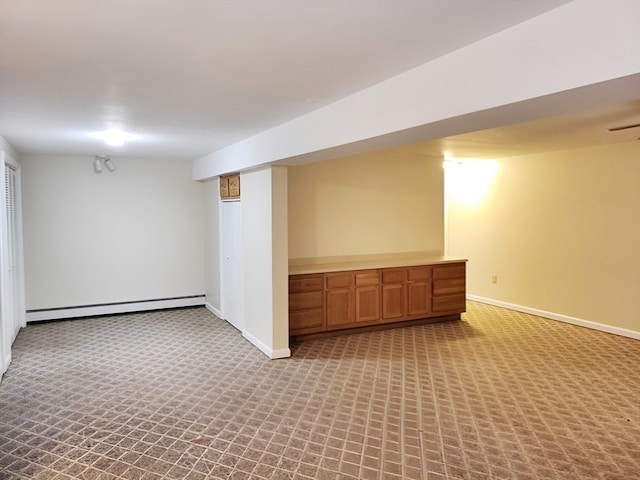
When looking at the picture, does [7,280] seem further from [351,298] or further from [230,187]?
[351,298]

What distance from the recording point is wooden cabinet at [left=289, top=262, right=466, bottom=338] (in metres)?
5.37

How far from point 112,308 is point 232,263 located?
2237 millimetres

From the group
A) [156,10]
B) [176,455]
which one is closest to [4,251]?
[176,455]

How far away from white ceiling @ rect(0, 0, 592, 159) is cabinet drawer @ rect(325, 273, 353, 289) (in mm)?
2283

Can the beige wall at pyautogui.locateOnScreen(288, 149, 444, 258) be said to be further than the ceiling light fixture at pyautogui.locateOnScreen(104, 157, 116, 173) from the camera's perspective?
No

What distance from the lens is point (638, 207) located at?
5.44m

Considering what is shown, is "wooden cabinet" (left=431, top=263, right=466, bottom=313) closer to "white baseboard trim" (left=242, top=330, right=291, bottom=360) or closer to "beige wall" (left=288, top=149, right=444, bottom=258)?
"beige wall" (left=288, top=149, right=444, bottom=258)

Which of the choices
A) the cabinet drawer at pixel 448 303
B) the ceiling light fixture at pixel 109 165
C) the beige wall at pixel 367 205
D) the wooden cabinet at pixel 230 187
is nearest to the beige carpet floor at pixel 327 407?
the cabinet drawer at pixel 448 303

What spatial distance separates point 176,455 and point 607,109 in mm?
4101

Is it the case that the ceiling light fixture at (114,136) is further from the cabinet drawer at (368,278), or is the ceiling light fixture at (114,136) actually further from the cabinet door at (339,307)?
the cabinet drawer at (368,278)

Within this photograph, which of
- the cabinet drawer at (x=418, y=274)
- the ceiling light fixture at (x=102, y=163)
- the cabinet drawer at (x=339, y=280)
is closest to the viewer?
the cabinet drawer at (x=339, y=280)

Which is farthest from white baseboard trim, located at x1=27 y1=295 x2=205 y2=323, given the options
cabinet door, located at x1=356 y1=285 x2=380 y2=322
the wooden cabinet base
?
cabinet door, located at x1=356 y1=285 x2=380 y2=322

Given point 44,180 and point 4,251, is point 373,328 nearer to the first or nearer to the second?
point 4,251

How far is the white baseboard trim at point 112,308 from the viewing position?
6.47 meters
